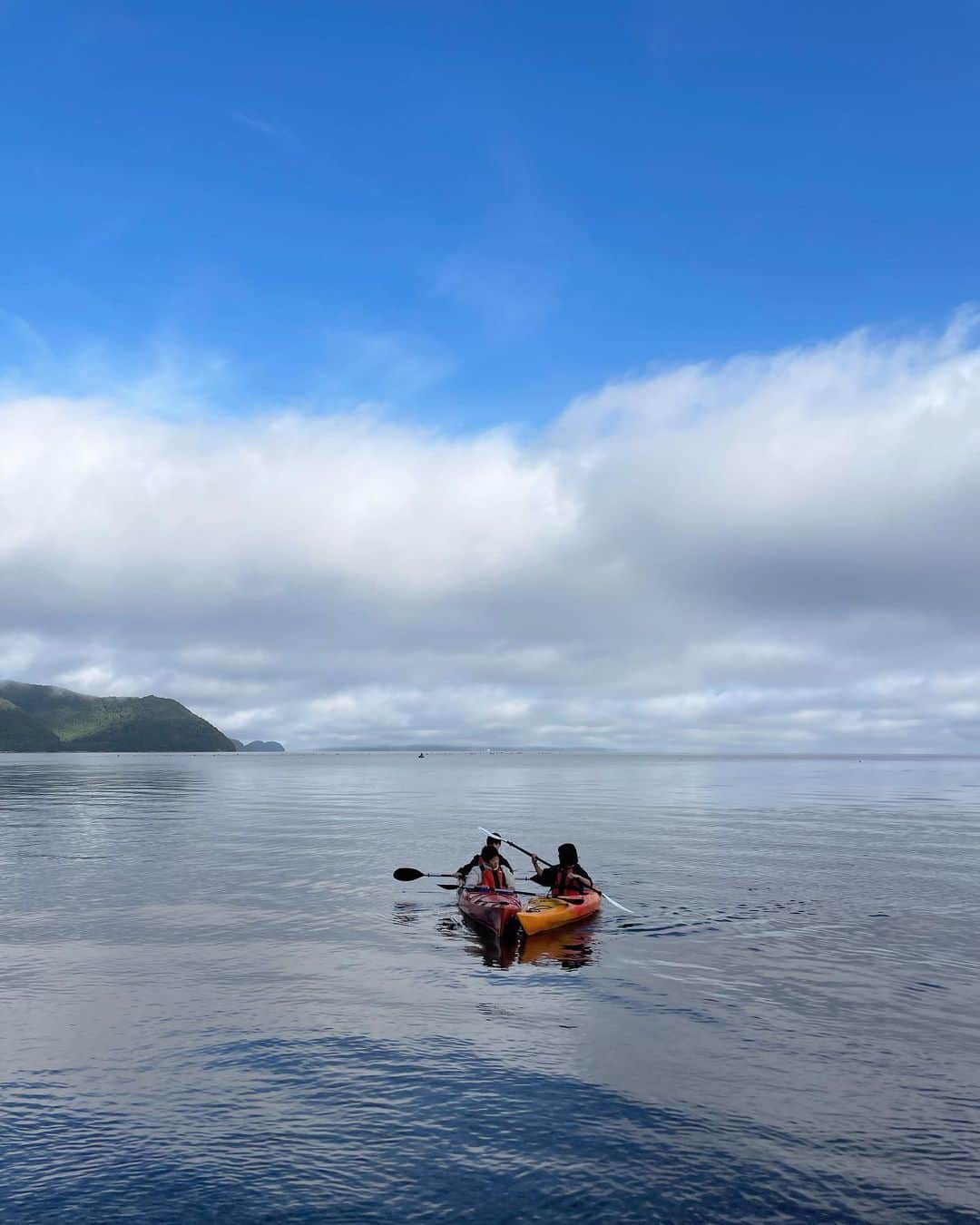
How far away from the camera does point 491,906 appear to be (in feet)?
107

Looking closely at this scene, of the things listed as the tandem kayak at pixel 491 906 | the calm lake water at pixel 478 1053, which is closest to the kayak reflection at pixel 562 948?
the calm lake water at pixel 478 1053

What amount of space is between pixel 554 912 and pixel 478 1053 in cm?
1398

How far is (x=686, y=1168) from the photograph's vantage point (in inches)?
552

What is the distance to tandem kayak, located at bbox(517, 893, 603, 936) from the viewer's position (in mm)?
32125

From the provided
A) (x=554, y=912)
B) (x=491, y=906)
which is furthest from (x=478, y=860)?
(x=554, y=912)

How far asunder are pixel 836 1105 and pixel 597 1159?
5190 millimetres

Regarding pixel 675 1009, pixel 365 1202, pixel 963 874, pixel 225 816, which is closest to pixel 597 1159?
pixel 365 1202

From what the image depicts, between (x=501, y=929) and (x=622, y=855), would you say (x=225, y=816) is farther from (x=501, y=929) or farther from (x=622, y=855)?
(x=501, y=929)

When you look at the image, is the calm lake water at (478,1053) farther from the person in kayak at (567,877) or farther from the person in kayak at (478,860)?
the person in kayak at (478,860)

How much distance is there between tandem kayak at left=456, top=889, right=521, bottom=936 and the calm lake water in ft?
3.25

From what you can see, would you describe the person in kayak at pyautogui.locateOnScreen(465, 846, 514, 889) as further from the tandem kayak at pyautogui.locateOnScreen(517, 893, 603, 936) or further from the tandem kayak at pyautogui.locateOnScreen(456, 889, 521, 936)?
the tandem kayak at pyautogui.locateOnScreen(517, 893, 603, 936)

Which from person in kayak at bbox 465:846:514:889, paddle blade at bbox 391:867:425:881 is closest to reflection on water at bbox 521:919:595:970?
person in kayak at bbox 465:846:514:889

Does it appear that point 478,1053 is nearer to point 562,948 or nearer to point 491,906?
point 562,948

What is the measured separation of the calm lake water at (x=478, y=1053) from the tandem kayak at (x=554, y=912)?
0.89 meters
